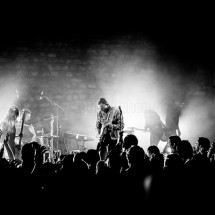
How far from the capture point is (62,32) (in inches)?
524

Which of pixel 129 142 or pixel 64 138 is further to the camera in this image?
pixel 64 138

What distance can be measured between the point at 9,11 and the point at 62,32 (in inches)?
105

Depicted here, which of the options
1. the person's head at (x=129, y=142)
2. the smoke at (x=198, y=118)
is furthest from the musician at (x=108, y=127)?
the smoke at (x=198, y=118)

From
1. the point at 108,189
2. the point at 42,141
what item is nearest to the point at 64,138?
the point at 42,141

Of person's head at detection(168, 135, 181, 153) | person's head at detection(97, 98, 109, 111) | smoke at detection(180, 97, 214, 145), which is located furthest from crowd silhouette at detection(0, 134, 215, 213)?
smoke at detection(180, 97, 214, 145)

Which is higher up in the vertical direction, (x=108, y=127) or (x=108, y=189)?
(x=108, y=127)

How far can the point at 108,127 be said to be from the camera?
879cm

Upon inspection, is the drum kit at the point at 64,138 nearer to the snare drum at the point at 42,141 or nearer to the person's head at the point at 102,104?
the snare drum at the point at 42,141

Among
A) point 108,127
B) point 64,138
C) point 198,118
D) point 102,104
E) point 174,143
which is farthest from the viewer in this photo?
point 198,118

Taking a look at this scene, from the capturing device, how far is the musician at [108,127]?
8.66 meters

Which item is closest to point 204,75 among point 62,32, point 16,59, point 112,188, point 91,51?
point 91,51

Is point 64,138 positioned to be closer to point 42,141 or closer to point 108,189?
point 42,141

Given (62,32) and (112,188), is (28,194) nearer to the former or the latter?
(112,188)

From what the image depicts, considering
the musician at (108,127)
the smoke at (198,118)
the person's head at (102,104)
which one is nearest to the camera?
the musician at (108,127)
